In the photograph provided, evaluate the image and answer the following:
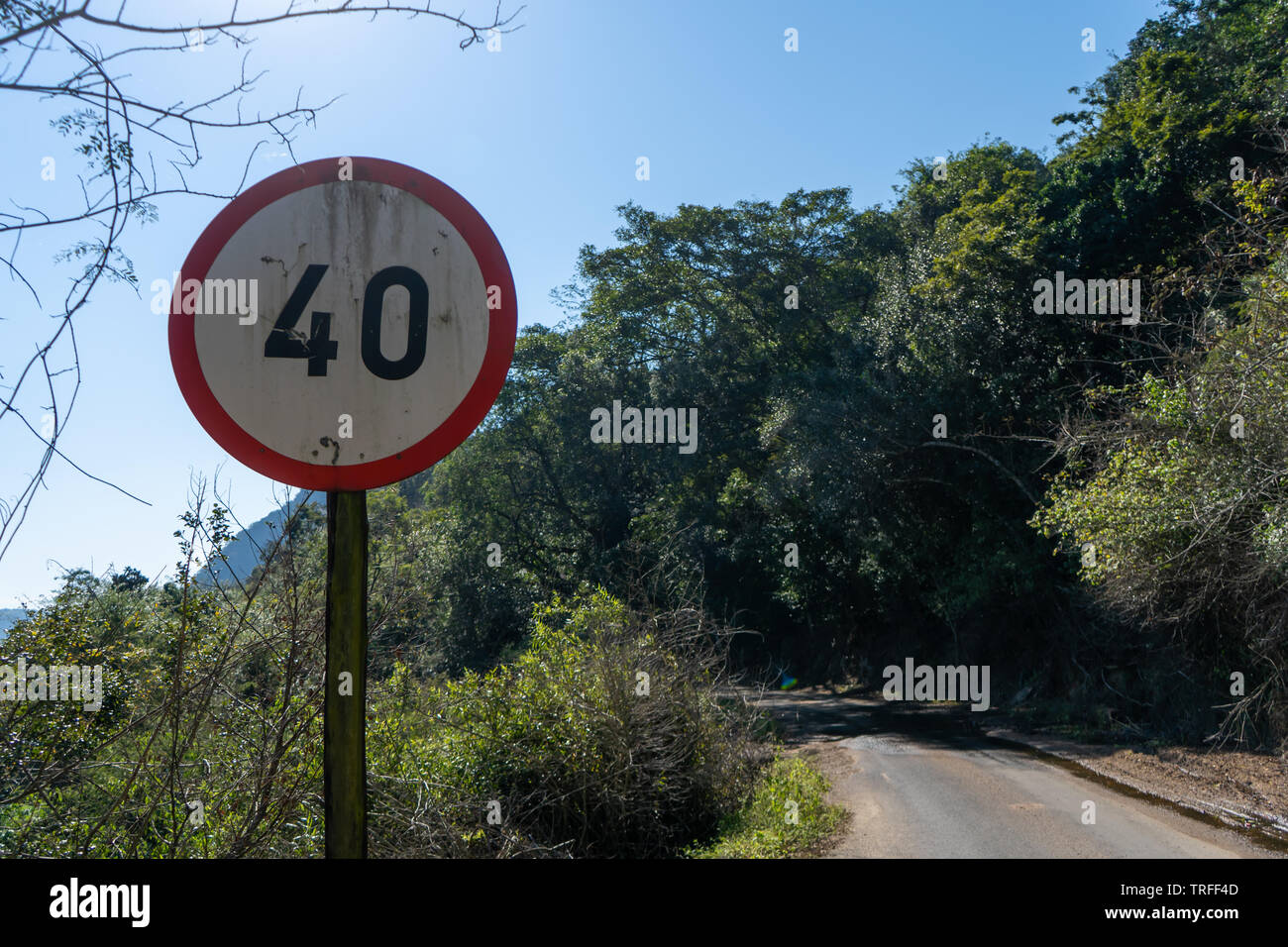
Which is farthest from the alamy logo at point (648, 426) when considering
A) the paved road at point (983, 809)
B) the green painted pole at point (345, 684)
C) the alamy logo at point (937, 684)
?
the green painted pole at point (345, 684)

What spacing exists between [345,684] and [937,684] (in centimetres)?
1967

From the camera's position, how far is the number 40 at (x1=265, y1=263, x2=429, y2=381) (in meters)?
1.45

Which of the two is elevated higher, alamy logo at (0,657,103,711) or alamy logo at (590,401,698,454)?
alamy logo at (590,401,698,454)

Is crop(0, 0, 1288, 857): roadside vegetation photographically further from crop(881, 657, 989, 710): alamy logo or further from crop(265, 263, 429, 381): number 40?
crop(265, 263, 429, 381): number 40

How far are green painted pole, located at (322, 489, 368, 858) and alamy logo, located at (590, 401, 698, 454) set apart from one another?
20.1 meters

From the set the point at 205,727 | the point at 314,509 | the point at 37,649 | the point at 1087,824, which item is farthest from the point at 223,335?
the point at 1087,824

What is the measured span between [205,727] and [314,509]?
1.48 m

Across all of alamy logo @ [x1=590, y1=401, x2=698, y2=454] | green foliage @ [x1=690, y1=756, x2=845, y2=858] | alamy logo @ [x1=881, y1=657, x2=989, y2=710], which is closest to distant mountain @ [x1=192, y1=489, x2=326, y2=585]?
green foliage @ [x1=690, y1=756, x2=845, y2=858]

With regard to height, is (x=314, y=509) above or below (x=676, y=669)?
above

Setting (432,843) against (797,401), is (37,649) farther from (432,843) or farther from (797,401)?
(797,401)

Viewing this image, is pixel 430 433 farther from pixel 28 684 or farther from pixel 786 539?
pixel 786 539
